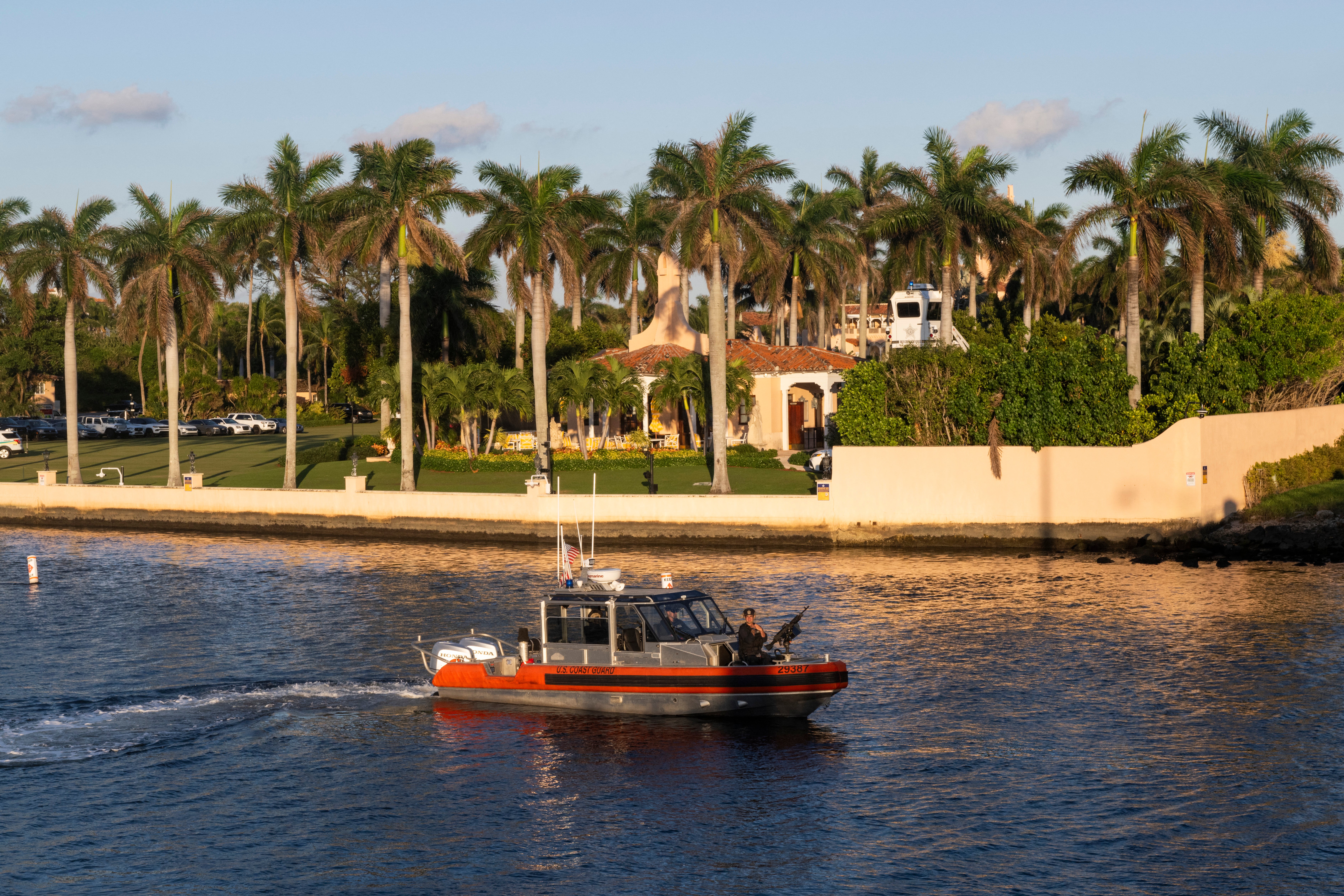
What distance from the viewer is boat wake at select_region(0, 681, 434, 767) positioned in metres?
24.3

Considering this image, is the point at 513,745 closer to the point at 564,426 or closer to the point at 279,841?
the point at 279,841

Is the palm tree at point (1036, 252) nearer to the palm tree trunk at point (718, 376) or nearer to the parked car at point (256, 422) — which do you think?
the palm tree trunk at point (718, 376)

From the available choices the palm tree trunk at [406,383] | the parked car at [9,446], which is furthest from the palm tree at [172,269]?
the parked car at [9,446]

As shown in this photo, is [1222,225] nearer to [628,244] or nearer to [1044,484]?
[1044,484]

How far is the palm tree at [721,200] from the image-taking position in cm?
5216

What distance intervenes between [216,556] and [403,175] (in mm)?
17453

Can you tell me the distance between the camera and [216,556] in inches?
1969

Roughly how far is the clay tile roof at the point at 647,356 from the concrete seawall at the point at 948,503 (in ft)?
58.7

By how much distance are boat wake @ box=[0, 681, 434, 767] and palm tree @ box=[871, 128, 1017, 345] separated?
37327 millimetres

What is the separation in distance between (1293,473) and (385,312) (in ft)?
147

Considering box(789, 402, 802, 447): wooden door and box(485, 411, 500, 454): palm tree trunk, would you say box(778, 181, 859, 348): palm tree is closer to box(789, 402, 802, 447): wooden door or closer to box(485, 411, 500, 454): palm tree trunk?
box(789, 402, 802, 447): wooden door

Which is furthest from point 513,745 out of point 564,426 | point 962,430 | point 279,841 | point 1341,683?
point 564,426

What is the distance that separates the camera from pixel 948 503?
49.5m

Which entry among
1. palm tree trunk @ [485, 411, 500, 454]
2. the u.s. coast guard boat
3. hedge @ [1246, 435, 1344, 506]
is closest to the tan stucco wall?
hedge @ [1246, 435, 1344, 506]
